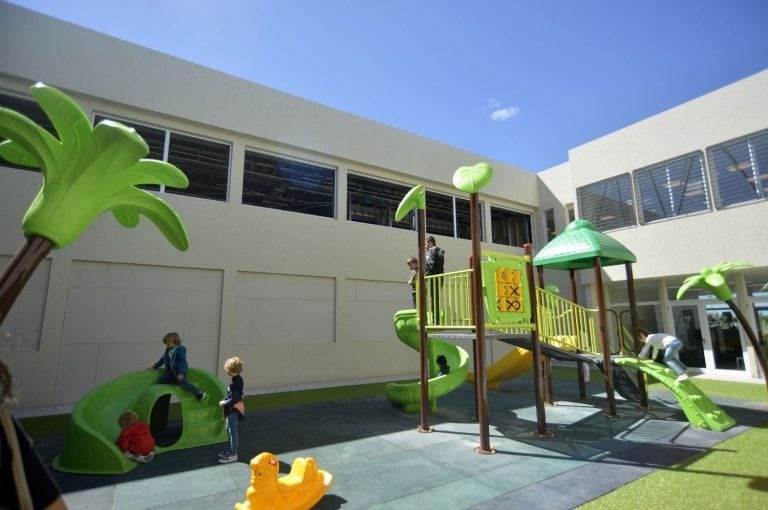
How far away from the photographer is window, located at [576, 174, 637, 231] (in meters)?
14.7

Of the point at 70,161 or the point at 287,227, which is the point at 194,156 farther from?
the point at 70,161

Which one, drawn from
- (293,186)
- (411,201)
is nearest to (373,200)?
(293,186)

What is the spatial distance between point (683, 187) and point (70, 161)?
1622cm

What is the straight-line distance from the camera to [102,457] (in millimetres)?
5156

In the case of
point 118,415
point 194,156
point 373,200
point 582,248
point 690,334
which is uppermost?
point 194,156

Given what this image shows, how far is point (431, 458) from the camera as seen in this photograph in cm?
563

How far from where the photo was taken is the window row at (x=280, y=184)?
1033 centimetres

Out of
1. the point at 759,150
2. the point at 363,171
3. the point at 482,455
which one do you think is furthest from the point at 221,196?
the point at 759,150

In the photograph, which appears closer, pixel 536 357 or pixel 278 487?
pixel 278 487

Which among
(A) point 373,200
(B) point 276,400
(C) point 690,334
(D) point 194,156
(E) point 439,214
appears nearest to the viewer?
(B) point 276,400

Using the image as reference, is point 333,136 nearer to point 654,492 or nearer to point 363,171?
point 363,171

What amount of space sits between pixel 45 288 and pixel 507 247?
15469mm

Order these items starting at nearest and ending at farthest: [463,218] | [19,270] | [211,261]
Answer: [19,270]
[211,261]
[463,218]

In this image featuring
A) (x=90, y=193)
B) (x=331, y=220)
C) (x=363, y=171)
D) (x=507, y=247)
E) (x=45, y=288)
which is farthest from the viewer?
(x=507, y=247)
